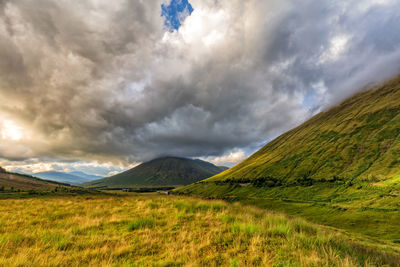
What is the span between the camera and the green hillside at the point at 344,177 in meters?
40.4

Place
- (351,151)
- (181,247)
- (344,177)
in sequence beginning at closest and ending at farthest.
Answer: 1. (181,247)
2. (344,177)
3. (351,151)

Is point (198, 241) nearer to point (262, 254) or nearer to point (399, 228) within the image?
point (262, 254)

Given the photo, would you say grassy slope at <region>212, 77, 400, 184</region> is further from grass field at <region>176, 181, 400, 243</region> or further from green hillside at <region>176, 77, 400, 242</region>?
grass field at <region>176, 181, 400, 243</region>

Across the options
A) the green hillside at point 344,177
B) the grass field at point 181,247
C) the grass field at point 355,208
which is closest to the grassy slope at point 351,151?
the green hillside at point 344,177

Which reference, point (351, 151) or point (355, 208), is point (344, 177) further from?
point (355, 208)

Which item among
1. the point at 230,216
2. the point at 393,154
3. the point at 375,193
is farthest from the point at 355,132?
the point at 230,216

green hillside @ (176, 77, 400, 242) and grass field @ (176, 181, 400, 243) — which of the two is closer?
grass field @ (176, 181, 400, 243)

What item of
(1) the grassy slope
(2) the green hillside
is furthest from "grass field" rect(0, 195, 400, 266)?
(1) the grassy slope

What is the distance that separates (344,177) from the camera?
7975 centimetres

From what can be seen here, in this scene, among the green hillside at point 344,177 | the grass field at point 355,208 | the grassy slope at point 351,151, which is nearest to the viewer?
the grass field at point 355,208

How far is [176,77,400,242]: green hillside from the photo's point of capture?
4038 cm

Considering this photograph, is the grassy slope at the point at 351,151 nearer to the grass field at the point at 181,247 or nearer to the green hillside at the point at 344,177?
the green hillside at the point at 344,177

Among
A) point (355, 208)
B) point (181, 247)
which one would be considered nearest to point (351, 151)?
point (355, 208)

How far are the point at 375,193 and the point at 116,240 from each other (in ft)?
231
